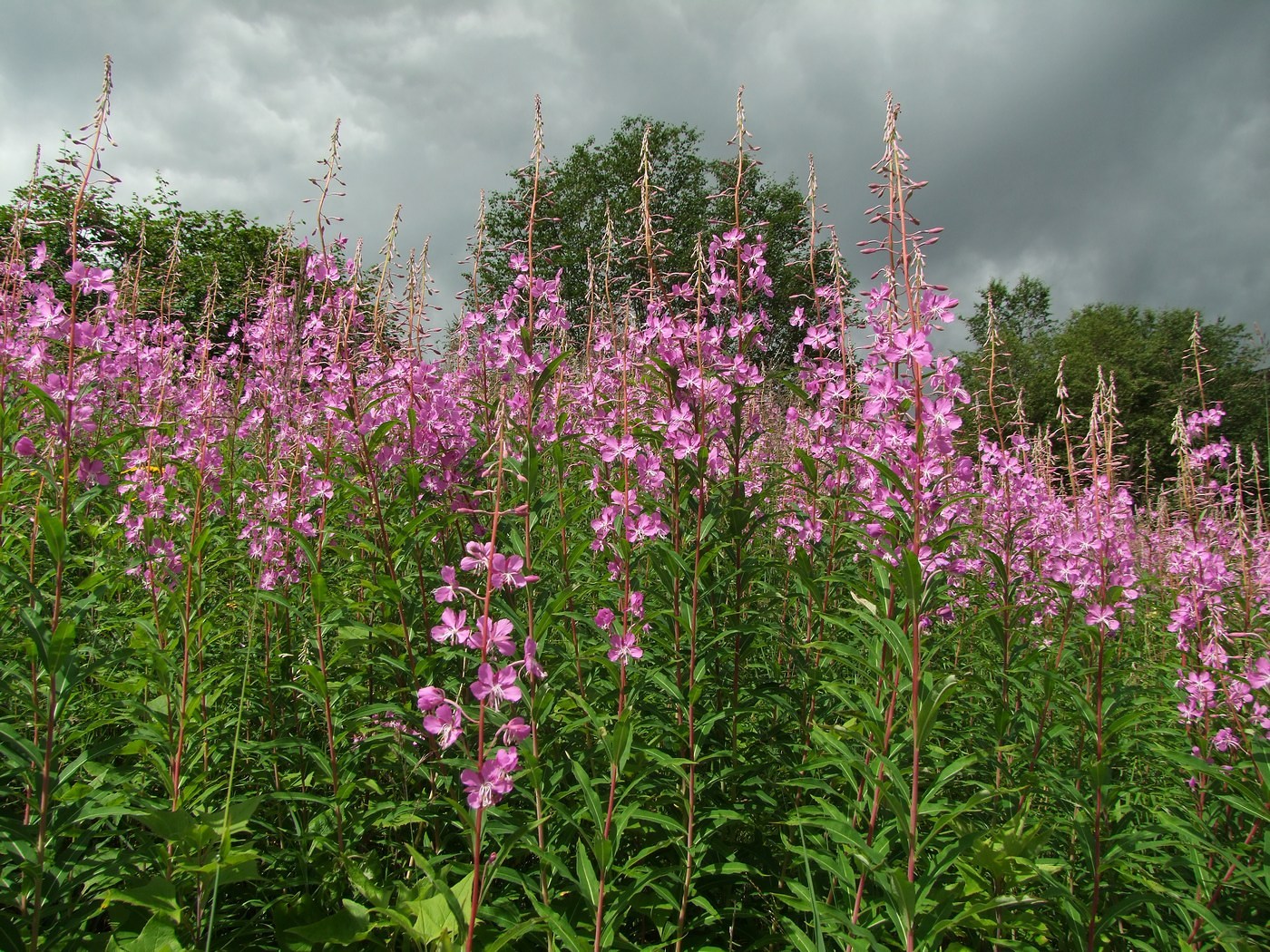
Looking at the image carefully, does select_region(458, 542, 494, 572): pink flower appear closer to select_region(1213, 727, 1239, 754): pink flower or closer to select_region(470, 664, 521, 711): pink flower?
select_region(470, 664, 521, 711): pink flower

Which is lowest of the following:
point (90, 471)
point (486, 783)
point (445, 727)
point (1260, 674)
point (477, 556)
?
point (486, 783)

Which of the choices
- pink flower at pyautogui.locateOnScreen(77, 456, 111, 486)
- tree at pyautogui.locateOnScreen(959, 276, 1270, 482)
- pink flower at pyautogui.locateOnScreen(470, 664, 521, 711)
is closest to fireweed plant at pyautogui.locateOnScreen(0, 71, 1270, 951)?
pink flower at pyautogui.locateOnScreen(470, 664, 521, 711)

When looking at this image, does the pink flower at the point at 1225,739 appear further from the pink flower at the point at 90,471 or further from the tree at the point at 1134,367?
the tree at the point at 1134,367

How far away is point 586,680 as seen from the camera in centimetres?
301

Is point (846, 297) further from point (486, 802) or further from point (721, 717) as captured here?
point (486, 802)

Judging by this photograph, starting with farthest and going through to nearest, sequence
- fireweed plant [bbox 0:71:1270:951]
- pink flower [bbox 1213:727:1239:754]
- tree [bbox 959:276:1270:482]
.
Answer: tree [bbox 959:276:1270:482] → pink flower [bbox 1213:727:1239:754] → fireweed plant [bbox 0:71:1270:951]

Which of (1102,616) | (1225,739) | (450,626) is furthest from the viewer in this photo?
(1225,739)

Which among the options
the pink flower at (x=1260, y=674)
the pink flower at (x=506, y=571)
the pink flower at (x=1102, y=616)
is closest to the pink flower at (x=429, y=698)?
the pink flower at (x=506, y=571)

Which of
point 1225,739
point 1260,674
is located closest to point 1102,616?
point 1260,674

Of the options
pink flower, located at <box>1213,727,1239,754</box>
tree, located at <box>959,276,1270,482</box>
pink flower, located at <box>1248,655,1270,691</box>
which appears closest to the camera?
pink flower, located at <box>1248,655,1270,691</box>

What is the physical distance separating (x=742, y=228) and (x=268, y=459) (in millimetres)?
3264

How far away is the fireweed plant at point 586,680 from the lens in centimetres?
212

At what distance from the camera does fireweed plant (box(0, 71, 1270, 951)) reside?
212cm

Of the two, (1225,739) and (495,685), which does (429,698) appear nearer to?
(495,685)
